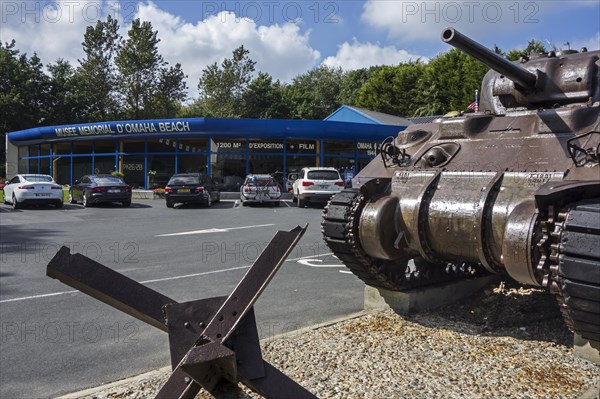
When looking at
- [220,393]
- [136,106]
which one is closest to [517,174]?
[220,393]

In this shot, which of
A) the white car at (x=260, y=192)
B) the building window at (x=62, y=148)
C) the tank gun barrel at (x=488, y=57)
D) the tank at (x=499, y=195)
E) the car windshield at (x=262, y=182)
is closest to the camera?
the tank at (x=499, y=195)

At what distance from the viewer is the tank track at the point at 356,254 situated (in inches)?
206

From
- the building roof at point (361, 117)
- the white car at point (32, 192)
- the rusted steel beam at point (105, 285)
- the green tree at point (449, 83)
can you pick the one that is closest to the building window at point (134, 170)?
the white car at point (32, 192)

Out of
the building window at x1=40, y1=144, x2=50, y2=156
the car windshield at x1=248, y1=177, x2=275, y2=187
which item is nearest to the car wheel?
the car windshield at x1=248, y1=177, x2=275, y2=187

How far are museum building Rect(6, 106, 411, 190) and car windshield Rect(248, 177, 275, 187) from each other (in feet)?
17.5

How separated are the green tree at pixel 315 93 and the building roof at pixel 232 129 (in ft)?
74.3

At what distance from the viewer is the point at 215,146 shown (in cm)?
2694

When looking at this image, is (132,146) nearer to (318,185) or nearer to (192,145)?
(192,145)

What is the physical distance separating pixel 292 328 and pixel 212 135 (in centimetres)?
2191

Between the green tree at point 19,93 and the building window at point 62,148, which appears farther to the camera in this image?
the green tree at point 19,93

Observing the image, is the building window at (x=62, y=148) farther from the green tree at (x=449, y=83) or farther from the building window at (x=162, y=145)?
the green tree at (x=449, y=83)

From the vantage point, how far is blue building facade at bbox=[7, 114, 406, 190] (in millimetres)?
26141

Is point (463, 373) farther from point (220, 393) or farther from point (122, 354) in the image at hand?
point (122, 354)

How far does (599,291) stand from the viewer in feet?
10.5
